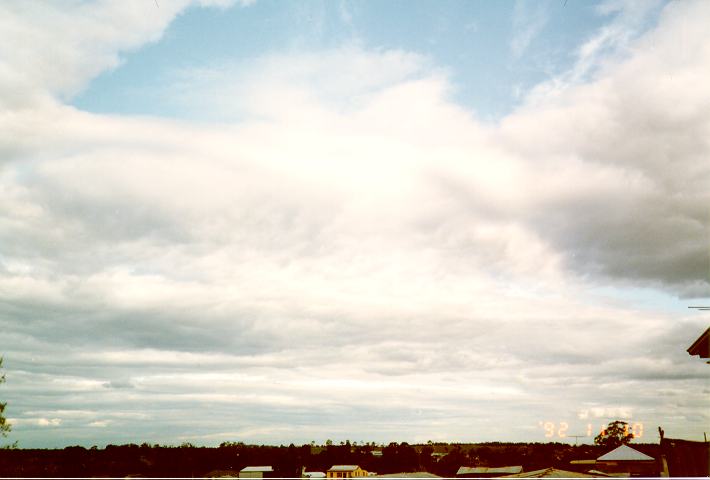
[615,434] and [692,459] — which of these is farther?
[615,434]

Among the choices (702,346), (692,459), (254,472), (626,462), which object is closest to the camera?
(702,346)

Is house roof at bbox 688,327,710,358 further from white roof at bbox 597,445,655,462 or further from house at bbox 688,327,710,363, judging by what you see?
white roof at bbox 597,445,655,462

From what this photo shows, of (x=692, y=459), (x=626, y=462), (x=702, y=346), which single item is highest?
(x=702, y=346)

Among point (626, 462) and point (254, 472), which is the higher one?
point (626, 462)

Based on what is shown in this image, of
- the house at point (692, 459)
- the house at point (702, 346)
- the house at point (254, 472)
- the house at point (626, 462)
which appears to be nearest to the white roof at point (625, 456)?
the house at point (626, 462)

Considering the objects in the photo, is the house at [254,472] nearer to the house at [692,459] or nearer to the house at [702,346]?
the house at [692,459]

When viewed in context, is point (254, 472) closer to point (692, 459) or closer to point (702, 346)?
point (692, 459)

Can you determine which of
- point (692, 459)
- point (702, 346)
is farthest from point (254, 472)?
point (702, 346)

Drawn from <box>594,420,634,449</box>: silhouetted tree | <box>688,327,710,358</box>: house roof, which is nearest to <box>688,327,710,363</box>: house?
<box>688,327,710,358</box>: house roof

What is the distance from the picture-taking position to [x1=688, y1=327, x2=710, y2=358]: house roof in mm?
15620

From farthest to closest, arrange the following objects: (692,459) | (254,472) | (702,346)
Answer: (254,472) < (692,459) < (702,346)

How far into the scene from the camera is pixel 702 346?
1620cm

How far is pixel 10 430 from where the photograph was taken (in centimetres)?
3809

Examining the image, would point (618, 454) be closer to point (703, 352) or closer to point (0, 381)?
point (703, 352)
